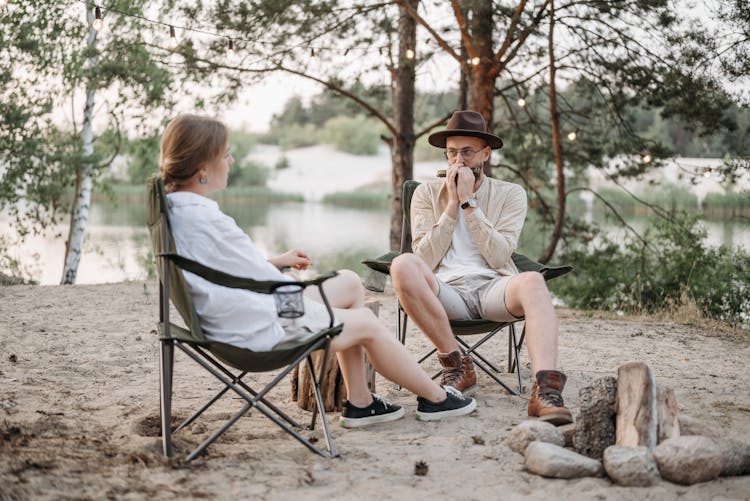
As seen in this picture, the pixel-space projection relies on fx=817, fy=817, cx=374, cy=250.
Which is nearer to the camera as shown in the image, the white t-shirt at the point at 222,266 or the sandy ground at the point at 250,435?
the sandy ground at the point at 250,435

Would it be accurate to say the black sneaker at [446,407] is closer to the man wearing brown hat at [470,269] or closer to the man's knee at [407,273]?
the man wearing brown hat at [470,269]

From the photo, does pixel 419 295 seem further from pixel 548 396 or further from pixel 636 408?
pixel 636 408

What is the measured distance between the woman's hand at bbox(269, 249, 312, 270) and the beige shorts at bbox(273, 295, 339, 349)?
0.14 metres

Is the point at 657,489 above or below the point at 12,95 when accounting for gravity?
below

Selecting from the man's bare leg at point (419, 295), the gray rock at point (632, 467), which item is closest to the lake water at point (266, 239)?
the man's bare leg at point (419, 295)

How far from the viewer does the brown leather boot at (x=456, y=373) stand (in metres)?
3.10

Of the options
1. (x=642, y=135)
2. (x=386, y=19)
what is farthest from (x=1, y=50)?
(x=642, y=135)

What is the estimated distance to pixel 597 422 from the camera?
7.93 ft

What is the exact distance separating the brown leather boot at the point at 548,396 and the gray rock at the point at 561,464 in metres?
0.41

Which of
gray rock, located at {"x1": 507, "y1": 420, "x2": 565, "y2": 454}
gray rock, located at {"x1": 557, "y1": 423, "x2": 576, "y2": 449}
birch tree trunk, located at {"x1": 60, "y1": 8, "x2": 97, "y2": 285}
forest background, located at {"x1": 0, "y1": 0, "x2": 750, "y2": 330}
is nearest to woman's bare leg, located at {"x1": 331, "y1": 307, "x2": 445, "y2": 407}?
gray rock, located at {"x1": 507, "y1": 420, "x2": 565, "y2": 454}

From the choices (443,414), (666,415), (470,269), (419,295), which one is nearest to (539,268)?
(470,269)

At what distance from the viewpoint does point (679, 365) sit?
3.93m

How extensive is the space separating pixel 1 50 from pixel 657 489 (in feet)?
26.7

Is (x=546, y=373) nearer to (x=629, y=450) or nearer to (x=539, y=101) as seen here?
(x=629, y=450)
